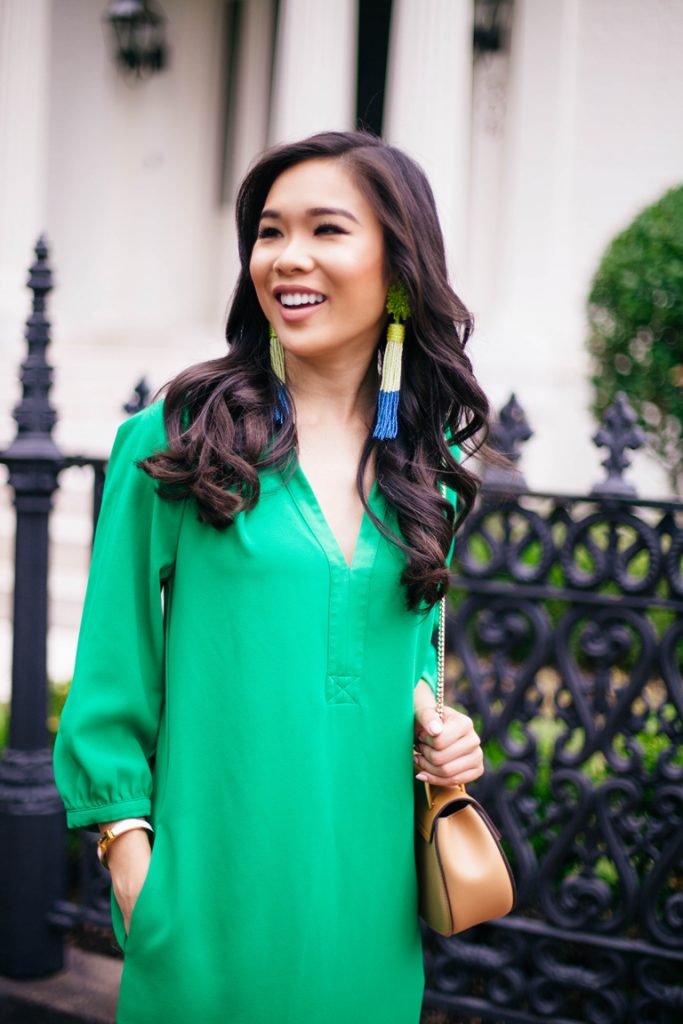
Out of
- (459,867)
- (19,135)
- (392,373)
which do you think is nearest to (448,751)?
(459,867)

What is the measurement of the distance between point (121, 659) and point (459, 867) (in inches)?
25.3

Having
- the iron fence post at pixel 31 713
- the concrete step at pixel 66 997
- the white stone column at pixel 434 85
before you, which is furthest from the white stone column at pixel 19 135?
the concrete step at pixel 66 997

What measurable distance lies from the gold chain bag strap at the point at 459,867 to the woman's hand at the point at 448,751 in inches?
1.2

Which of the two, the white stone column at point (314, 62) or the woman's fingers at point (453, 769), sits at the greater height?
the white stone column at point (314, 62)

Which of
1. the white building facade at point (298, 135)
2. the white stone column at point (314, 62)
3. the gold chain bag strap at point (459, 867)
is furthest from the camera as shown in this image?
the white stone column at point (314, 62)

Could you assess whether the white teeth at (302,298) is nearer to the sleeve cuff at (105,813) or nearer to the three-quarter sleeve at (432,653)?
the three-quarter sleeve at (432,653)

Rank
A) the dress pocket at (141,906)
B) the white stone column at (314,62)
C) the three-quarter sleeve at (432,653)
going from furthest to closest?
1. the white stone column at (314,62)
2. the three-quarter sleeve at (432,653)
3. the dress pocket at (141,906)

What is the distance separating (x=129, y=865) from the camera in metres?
1.60

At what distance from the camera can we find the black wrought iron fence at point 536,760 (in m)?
2.75

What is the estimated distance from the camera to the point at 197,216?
37.0 feet

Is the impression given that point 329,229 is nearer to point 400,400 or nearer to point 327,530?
point 400,400

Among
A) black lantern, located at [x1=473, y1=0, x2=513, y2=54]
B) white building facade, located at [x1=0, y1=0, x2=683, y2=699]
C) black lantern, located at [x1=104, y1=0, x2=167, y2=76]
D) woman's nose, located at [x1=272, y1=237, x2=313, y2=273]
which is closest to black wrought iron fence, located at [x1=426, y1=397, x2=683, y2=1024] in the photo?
woman's nose, located at [x1=272, y1=237, x2=313, y2=273]

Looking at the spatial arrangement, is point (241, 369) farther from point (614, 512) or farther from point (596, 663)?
point (596, 663)

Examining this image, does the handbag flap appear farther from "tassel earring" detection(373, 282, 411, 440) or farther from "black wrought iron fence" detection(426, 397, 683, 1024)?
"black wrought iron fence" detection(426, 397, 683, 1024)
